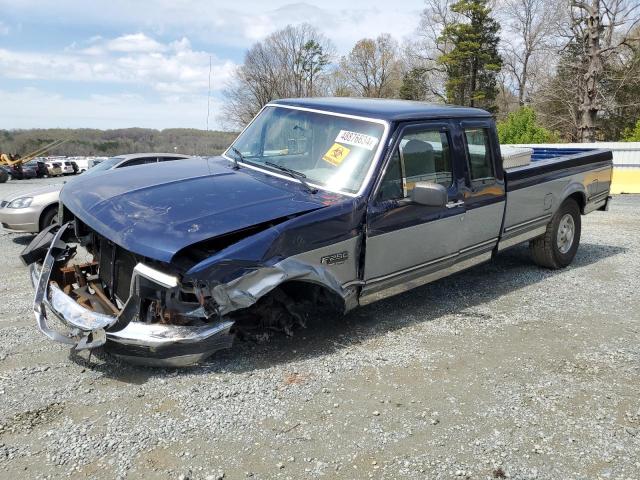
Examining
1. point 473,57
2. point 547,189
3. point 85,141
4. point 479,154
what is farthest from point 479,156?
point 85,141

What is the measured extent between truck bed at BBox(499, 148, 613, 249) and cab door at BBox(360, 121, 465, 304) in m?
1.00

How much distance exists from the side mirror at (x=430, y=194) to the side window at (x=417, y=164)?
7.4 inches

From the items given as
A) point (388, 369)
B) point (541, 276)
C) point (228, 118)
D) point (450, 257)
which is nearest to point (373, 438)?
point (388, 369)

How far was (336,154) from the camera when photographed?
444 centimetres

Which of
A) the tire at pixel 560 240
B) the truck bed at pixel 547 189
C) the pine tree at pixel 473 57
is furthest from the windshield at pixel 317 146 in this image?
the pine tree at pixel 473 57

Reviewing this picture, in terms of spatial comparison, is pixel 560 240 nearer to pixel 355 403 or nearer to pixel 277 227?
pixel 355 403

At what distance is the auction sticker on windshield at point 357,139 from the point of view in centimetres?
436

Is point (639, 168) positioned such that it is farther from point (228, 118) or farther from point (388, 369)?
point (228, 118)

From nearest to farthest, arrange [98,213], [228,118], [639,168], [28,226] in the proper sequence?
1. [98,213]
2. [28,226]
3. [639,168]
4. [228,118]

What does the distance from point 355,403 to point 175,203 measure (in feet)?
6.15

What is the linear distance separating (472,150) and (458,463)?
3.10 meters

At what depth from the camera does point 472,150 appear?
5098mm

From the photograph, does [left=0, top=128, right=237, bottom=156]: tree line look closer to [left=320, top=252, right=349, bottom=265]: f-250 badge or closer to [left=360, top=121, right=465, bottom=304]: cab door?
[left=360, top=121, right=465, bottom=304]: cab door

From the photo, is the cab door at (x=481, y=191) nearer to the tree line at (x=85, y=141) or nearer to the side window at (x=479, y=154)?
the side window at (x=479, y=154)
